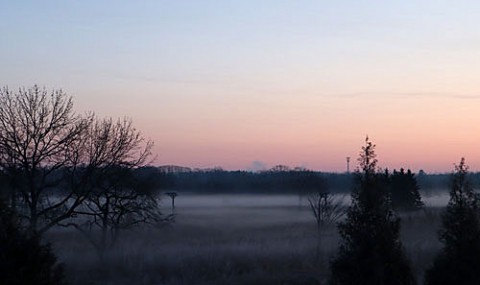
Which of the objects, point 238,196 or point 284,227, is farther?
point 238,196

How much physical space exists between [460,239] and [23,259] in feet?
28.5

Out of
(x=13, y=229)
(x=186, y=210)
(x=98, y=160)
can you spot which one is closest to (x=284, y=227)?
(x=186, y=210)

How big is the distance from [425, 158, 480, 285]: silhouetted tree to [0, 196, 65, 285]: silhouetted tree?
311 inches

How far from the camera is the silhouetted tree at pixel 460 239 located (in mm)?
15383

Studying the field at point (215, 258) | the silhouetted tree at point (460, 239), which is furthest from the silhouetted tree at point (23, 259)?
the field at point (215, 258)

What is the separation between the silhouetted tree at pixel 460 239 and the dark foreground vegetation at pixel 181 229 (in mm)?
20

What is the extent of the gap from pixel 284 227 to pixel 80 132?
30565 mm

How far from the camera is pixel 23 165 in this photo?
28828 mm

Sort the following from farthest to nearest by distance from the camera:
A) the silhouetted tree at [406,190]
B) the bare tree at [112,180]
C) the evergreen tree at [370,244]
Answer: the silhouetted tree at [406,190]
the bare tree at [112,180]
the evergreen tree at [370,244]

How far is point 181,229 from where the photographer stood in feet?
186

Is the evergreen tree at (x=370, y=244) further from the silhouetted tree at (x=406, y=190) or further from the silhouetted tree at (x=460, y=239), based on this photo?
the silhouetted tree at (x=406, y=190)

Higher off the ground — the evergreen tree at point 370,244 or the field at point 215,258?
the evergreen tree at point 370,244

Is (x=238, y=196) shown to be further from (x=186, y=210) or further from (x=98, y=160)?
(x=98, y=160)

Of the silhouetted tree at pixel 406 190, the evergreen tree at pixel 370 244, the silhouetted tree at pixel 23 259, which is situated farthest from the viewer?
the silhouetted tree at pixel 406 190
